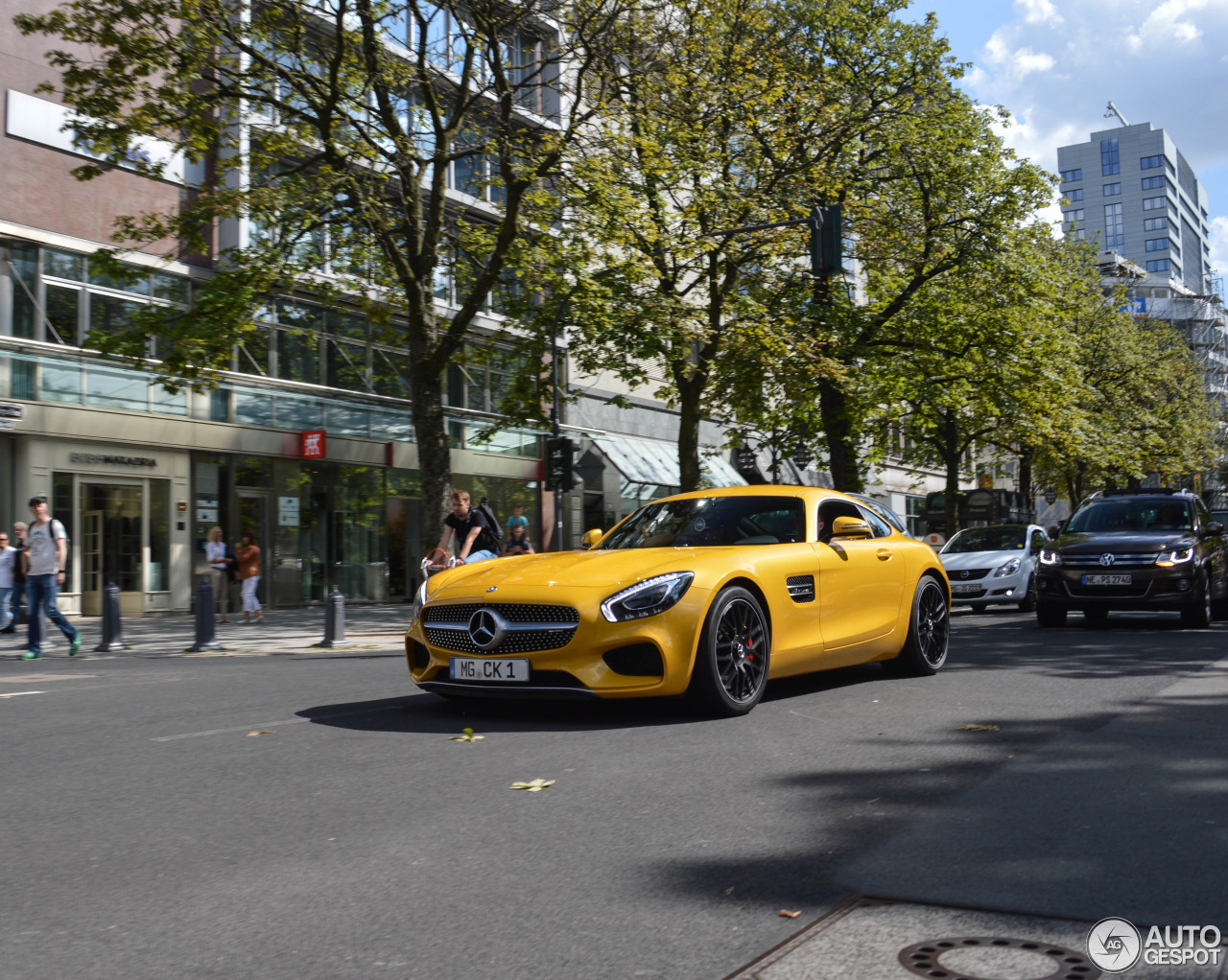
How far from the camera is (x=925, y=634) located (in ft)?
32.0

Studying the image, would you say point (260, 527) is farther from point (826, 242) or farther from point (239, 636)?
point (826, 242)

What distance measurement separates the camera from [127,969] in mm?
3166

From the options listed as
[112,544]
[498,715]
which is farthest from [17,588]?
[498,715]

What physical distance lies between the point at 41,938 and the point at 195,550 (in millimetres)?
22220

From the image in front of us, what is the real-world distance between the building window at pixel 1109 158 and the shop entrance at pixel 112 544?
153 meters

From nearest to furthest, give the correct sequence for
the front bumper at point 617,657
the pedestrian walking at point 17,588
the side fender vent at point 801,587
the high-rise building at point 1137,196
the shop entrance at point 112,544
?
the front bumper at point 617,657, the side fender vent at point 801,587, the pedestrian walking at point 17,588, the shop entrance at point 112,544, the high-rise building at point 1137,196

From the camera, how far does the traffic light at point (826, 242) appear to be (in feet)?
57.3

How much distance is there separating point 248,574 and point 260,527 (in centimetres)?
321

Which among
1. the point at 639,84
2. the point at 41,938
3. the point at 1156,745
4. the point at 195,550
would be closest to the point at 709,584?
the point at 1156,745

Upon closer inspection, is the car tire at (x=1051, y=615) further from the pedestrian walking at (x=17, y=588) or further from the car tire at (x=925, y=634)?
the pedestrian walking at (x=17, y=588)

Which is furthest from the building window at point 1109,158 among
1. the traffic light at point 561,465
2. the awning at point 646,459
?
the traffic light at point 561,465

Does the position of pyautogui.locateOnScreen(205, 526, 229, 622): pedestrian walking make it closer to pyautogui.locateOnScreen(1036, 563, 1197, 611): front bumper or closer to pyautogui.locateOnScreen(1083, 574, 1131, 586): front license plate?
pyautogui.locateOnScreen(1036, 563, 1197, 611): front bumper

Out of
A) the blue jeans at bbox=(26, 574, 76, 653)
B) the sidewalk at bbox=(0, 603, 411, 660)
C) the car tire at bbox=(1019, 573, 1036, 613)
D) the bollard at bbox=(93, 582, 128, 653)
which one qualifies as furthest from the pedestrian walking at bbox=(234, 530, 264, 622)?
the car tire at bbox=(1019, 573, 1036, 613)

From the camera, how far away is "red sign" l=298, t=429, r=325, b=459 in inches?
1041
